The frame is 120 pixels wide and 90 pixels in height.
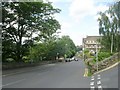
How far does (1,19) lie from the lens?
41875 mm

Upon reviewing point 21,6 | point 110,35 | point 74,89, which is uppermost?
point 21,6

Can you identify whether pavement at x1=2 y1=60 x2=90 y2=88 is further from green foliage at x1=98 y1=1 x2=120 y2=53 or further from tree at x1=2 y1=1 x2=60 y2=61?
green foliage at x1=98 y1=1 x2=120 y2=53

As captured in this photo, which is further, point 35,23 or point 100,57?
point 35,23

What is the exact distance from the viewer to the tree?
45.1 metres

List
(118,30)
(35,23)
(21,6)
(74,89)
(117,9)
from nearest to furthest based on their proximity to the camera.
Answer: (74,89)
(21,6)
(35,23)
(117,9)
(118,30)

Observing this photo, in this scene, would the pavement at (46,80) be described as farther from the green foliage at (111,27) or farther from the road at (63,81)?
the green foliage at (111,27)

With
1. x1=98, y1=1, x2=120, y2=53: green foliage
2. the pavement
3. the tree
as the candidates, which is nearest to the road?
the pavement

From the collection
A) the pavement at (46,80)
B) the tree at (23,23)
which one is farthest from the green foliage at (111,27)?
the pavement at (46,80)

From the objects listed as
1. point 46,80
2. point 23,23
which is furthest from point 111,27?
point 46,80

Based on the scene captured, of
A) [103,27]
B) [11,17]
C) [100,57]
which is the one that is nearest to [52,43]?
[103,27]

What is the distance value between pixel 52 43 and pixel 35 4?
34361mm

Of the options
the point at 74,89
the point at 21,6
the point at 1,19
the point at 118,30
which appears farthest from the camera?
the point at 118,30

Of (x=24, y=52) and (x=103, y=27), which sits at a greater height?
(x=103, y=27)

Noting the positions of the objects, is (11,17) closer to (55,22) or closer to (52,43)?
(55,22)
